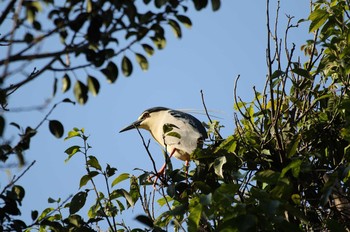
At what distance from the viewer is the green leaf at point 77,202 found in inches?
109

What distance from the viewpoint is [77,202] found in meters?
2.80

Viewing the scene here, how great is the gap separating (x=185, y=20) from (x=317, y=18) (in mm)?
1671

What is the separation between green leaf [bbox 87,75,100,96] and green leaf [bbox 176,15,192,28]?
0.32m

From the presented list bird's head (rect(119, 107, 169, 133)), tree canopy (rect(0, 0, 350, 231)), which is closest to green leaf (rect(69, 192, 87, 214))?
tree canopy (rect(0, 0, 350, 231))

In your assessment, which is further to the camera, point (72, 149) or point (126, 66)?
point (72, 149)

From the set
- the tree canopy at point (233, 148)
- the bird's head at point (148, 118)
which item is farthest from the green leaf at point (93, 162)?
the bird's head at point (148, 118)

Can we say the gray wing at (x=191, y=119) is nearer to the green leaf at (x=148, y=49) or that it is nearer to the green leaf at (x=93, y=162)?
the green leaf at (x=93, y=162)

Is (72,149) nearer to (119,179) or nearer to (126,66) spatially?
(119,179)

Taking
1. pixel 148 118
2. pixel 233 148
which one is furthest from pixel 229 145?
pixel 148 118

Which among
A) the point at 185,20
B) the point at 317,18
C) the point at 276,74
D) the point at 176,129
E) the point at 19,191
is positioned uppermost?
the point at 176,129

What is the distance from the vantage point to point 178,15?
5.96 feet

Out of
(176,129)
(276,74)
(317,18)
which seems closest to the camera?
(276,74)

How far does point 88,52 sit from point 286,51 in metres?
1.76

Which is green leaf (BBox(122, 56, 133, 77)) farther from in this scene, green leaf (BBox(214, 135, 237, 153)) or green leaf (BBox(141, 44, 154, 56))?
green leaf (BBox(214, 135, 237, 153))
